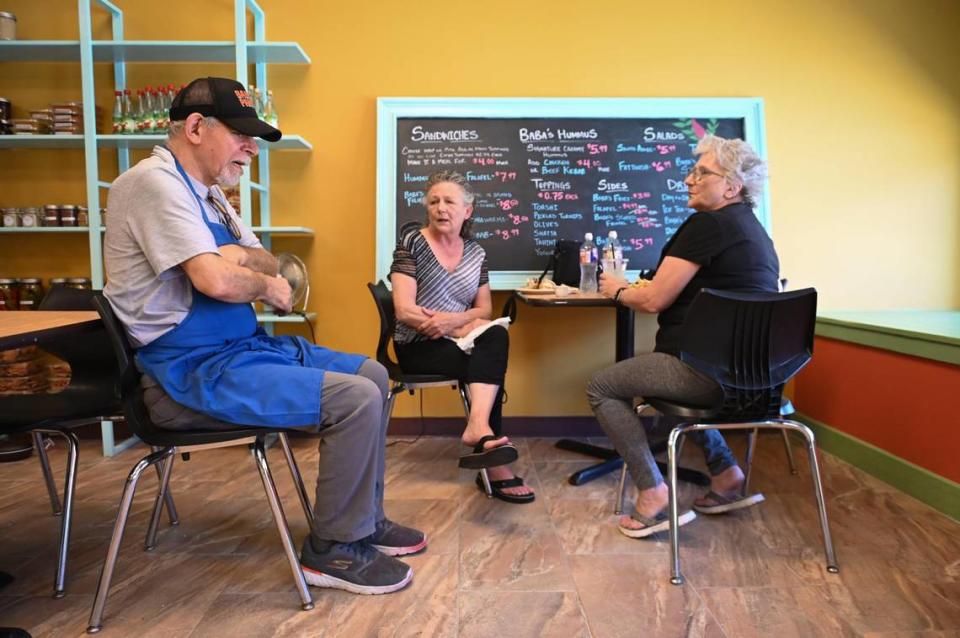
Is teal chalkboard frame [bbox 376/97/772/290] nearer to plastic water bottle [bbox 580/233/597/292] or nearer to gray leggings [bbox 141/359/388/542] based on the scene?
plastic water bottle [bbox 580/233/597/292]

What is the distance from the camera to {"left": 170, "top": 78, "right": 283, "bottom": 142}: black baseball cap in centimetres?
167

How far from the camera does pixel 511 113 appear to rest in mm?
3354

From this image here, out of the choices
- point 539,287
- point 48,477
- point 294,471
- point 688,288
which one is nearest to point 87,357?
point 48,477

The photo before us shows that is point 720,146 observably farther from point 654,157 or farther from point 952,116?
point 952,116

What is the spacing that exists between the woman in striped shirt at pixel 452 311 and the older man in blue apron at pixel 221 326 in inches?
27.9

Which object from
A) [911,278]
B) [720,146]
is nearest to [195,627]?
[720,146]

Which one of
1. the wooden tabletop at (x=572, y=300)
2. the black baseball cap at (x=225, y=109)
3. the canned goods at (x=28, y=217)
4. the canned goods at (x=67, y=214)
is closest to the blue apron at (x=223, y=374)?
the black baseball cap at (x=225, y=109)

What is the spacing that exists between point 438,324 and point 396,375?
268 mm

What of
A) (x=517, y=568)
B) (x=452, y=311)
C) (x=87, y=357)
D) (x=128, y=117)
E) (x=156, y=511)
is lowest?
(x=517, y=568)

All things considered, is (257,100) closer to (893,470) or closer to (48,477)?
(48,477)

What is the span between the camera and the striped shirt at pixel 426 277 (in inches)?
104

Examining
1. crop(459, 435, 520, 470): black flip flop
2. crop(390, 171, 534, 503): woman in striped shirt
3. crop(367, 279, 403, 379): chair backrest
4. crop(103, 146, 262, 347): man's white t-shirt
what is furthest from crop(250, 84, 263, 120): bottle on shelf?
crop(459, 435, 520, 470): black flip flop

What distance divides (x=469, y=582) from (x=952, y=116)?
11.6 ft

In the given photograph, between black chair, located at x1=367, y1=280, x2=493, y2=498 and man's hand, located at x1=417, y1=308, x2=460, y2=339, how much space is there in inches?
6.2
